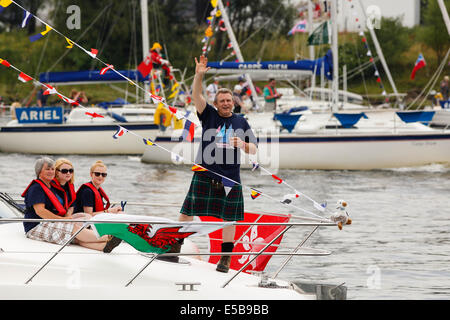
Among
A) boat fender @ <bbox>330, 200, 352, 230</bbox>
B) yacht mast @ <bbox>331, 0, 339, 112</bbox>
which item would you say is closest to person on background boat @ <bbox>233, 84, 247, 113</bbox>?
yacht mast @ <bbox>331, 0, 339, 112</bbox>

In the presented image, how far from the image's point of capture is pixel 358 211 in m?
14.0

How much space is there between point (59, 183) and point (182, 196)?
8699 millimetres

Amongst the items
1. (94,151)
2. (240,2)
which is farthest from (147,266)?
(240,2)

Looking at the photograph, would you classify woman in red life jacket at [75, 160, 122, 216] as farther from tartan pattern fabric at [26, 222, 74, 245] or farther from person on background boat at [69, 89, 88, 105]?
person on background boat at [69, 89, 88, 105]

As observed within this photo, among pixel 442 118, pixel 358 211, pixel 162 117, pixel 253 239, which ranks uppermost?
pixel 253 239

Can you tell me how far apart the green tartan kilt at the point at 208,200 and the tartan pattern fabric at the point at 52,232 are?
35.2 inches

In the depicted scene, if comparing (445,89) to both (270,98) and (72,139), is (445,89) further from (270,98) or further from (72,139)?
(72,139)

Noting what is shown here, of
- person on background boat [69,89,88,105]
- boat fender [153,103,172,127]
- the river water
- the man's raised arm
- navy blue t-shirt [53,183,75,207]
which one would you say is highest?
the man's raised arm

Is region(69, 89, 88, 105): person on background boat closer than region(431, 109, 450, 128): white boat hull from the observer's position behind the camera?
No

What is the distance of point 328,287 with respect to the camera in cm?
640

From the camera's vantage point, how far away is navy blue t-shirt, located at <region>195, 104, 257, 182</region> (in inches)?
257

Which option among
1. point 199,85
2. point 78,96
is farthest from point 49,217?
point 78,96

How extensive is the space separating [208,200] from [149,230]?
643mm

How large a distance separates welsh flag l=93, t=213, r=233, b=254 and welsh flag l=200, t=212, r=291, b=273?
0.67 meters
